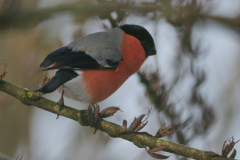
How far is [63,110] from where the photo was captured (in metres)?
2.01

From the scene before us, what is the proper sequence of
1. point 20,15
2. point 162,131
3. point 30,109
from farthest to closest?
1. point 30,109
2. point 20,15
3. point 162,131

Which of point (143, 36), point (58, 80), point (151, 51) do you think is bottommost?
point (58, 80)

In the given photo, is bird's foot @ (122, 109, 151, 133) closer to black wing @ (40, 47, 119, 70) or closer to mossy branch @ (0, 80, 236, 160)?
mossy branch @ (0, 80, 236, 160)

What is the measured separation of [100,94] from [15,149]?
265cm

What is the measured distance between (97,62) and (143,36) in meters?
0.70

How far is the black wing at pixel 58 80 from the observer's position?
1.84 metres

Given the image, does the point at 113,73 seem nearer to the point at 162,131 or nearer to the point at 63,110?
the point at 63,110

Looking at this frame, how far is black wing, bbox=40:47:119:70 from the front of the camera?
2.18 meters

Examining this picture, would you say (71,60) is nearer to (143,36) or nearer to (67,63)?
(67,63)

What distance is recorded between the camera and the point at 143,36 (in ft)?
9.46

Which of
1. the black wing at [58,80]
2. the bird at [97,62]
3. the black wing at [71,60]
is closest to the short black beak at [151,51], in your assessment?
the bird at [97,62]

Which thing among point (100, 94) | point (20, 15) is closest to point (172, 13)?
point (100, 94)

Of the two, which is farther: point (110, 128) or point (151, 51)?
point (151, 51)

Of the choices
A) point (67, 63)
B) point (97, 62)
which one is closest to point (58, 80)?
point (67, 63)
